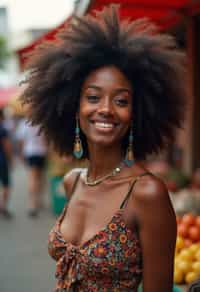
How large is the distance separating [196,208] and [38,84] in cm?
368

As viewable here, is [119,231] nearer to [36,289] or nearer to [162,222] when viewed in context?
[162,222]

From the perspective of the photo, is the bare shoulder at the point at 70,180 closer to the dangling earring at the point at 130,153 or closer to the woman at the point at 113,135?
the woman at the point at 113,135

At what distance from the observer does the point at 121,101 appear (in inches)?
87.0

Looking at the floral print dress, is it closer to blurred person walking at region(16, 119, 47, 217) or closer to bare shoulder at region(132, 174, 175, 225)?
bare shoulder at region(132, 174, 175, 225)

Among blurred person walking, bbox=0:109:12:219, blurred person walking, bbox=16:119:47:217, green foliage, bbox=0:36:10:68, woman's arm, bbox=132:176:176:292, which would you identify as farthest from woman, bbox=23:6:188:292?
green foliage, bbox=0:36:10:68

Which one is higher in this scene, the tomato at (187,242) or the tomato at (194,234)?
the tomato at (194,234)

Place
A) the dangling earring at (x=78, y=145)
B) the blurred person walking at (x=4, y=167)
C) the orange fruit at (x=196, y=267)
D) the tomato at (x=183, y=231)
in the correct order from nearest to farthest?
the dangling earring at (x=78, y=145) → the orange fruit at (x=196, y=267) → the tomato at (x=183, y=231) → the blurred person walking at (x=4, y=167)

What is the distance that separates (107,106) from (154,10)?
4239 millimetres

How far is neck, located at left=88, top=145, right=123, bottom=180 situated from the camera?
7.60 ft

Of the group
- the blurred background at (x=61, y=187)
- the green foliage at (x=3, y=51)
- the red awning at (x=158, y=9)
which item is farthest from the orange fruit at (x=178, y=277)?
the green foliage at (x=3, y=51)

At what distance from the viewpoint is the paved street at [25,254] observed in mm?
5426

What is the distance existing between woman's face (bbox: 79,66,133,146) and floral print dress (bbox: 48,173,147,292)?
32 centimetres

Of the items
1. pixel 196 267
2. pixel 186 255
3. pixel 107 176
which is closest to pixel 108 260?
pixel 107 176

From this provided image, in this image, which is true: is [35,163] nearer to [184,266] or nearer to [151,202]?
[184,266]
